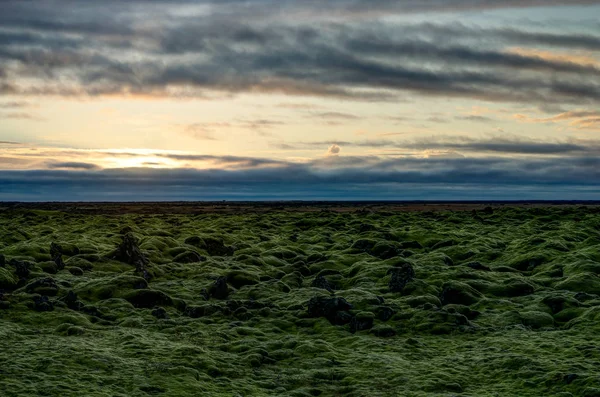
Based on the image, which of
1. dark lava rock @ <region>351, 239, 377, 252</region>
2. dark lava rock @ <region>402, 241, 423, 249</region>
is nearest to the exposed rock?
dark lava rock @ <region>351, 239, 377, 252</region>

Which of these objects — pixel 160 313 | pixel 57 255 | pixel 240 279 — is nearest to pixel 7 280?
pixel 57 255

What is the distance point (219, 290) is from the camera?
26250 mm

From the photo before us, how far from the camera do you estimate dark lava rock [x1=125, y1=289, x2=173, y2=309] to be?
77.5 feet

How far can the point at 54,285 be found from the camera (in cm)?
2503

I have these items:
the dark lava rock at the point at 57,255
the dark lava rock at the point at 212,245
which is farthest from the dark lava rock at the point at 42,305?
the dark lava rock at the point at 212,245

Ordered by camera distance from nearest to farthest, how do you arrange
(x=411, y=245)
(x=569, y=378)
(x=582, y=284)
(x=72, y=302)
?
(x=569, y=378)
(x=72, y=302)
(x=582, y=284)
(x=411, y=245)

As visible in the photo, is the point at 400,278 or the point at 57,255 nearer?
the point at 400,278

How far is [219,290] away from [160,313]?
15.0ft

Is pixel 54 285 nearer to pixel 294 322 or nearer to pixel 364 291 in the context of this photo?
pixel 294 322

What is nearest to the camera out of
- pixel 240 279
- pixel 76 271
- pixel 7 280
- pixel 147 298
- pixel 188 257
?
pixel 147 298

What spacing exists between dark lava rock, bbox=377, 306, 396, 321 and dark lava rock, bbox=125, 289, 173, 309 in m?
8.78

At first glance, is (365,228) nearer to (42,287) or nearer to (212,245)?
(212,245)

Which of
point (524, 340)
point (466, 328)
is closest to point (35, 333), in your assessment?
point (466, 328)

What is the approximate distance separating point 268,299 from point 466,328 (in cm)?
891
